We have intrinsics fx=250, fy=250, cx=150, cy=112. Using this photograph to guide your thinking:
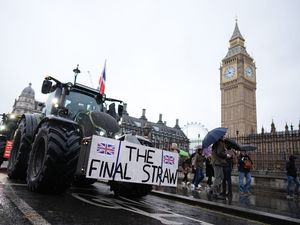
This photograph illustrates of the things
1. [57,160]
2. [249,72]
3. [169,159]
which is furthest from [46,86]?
[249,72]

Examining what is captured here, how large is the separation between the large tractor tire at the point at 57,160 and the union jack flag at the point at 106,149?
0.44 m

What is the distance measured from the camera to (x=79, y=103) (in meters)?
7.09

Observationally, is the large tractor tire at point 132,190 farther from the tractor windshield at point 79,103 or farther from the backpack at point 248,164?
the backpack at point 248,164

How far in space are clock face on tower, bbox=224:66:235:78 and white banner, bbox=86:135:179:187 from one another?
3867 inches

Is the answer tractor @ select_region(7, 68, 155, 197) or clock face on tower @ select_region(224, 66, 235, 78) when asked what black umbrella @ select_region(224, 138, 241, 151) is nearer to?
tractor @ select_region(7, 68, 155, 197)

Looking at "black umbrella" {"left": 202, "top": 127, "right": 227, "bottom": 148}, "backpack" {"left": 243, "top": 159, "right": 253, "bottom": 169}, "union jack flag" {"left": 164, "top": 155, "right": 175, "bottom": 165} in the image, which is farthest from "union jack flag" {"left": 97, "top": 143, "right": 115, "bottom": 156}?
"backpack" {"left": 243, "top": 159, "right": 253, "bottom": 169}

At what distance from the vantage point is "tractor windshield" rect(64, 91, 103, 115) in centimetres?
690

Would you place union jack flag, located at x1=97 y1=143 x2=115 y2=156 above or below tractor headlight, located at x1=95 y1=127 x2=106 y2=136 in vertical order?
below

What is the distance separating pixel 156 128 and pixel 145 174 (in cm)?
8950

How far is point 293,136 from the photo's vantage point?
13.5 metres

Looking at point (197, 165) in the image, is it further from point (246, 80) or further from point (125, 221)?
point (246, 80)

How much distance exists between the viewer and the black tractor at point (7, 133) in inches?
442

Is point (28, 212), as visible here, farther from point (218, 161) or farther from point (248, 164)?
point (248, 164)

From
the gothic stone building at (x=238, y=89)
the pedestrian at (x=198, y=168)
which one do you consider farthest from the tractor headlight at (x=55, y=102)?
the gothic stone building at (x=238, y=89)
